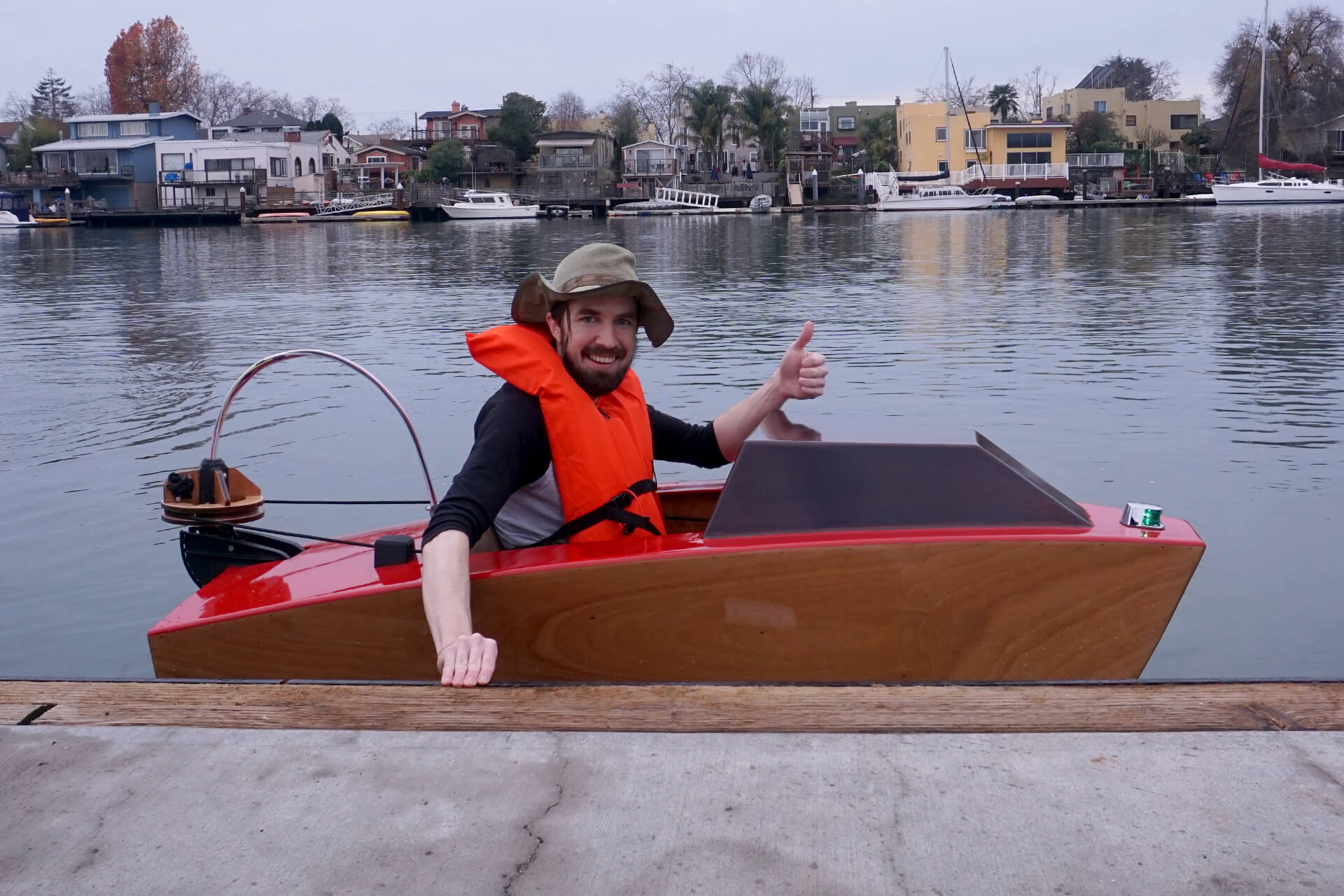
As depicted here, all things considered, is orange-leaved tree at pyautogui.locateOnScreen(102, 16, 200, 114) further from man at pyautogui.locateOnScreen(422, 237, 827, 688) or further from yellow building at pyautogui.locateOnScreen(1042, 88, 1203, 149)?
man at pyautogui.locateOnScreen(422, 237, 827, 688)

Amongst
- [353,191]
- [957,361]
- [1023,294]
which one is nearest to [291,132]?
[353,191]

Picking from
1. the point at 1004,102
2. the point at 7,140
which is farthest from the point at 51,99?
the point at 1004,102

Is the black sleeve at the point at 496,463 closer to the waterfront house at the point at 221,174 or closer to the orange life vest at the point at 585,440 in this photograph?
the orange life vest at the point at 585,440

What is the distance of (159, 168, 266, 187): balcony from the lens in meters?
78.1

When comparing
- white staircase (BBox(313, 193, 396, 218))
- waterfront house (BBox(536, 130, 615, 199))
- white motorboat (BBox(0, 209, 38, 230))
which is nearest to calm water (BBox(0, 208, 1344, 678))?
white motorboat (BBox(0, 209, 38, 230))

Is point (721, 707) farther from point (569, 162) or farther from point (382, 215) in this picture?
point (569, 162)

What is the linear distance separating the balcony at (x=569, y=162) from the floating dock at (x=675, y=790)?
83.8m

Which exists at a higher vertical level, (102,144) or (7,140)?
(7,140)

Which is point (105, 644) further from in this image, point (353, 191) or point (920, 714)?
point (353, 191)

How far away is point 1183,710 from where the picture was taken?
10.0 feet

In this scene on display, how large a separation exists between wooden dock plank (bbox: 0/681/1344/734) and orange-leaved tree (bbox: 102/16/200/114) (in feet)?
361

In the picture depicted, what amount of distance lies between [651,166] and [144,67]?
144ft

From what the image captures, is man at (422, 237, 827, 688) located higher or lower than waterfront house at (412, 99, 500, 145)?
lower

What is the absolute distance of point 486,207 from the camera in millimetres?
74250
